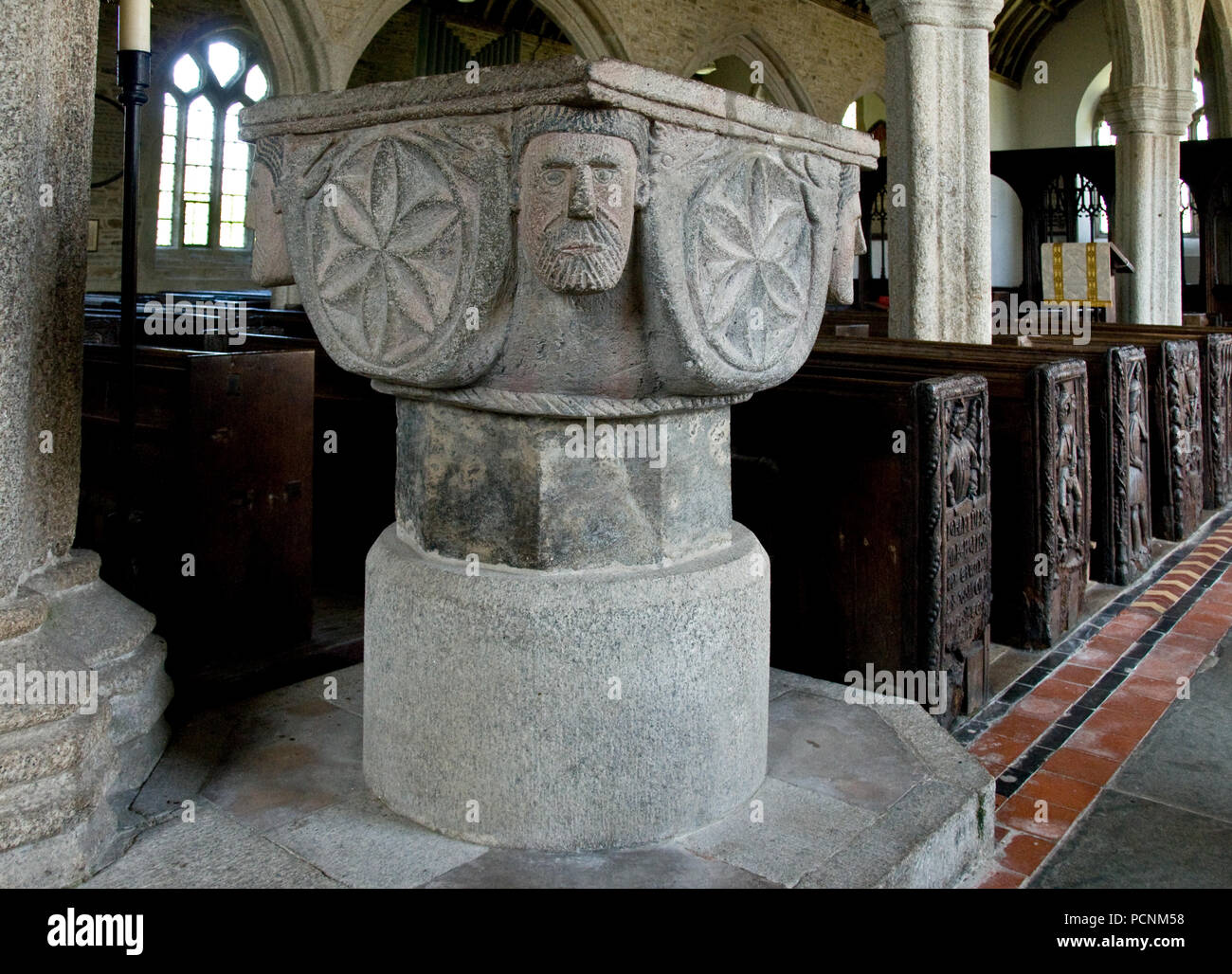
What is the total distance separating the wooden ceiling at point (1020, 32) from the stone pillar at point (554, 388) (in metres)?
17.6

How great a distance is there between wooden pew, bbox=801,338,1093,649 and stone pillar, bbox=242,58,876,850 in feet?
5.29

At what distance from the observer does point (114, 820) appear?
1.63 meters

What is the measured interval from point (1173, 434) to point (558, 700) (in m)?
3.71

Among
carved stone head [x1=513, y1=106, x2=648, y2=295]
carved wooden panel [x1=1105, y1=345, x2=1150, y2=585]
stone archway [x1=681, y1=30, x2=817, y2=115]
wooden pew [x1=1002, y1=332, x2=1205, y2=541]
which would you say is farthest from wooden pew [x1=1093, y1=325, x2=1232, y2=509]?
stone archway [x1=681, y1=30, x2=817, y2=115]

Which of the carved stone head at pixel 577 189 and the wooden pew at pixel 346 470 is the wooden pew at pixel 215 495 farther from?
the carved stone head at pixel 577 189

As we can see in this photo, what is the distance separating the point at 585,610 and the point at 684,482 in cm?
29

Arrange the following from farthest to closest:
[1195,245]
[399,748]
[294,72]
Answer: [1195,245]
[294,72]
[399,748]

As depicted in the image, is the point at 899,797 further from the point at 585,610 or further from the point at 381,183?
the point at 381,183

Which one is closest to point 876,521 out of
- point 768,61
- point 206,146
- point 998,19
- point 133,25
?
point 133,25

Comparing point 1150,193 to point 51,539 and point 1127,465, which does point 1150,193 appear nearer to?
point 1127,465

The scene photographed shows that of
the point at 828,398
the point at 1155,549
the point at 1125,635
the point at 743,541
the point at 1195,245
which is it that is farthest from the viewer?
the point at 1195,245

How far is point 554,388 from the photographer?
1589mm

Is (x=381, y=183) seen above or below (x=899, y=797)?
above
